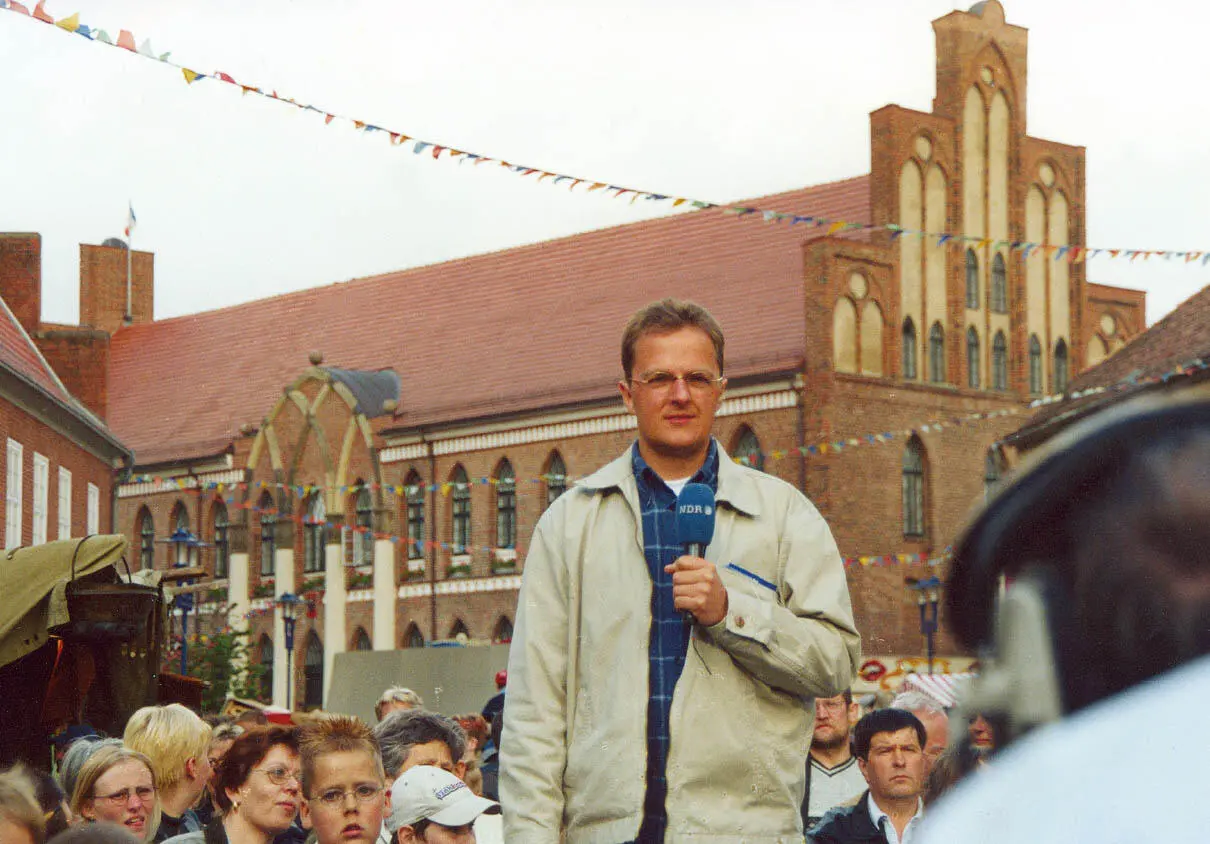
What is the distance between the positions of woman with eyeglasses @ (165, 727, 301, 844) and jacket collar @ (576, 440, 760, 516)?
10.2ft

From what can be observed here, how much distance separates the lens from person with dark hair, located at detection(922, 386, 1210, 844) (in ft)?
3.10

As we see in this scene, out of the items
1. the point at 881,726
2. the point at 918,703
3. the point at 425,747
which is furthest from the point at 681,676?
the point at 918,703

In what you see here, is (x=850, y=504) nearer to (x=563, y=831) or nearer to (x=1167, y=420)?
(x=563, y=831)

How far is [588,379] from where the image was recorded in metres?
47.4

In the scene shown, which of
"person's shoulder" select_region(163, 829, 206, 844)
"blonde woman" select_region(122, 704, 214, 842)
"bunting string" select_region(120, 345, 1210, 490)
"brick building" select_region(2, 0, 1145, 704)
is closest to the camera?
"person's shoulder" select_region(163, 829, 206, 844)

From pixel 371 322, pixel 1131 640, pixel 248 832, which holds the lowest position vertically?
pixel 248 832

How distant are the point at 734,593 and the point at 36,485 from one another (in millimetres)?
30851

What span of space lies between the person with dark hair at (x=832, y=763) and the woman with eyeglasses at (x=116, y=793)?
2430 millimetres

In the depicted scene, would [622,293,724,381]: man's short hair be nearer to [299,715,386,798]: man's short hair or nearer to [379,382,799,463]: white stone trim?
[299,715,386,798]: man's short hair

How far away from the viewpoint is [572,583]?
362cm

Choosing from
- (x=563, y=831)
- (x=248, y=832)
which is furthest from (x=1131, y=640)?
(x=248, y=832)

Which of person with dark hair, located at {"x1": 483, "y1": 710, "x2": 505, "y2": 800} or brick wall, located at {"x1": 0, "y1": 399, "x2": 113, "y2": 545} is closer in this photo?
person with dark hair, located at {"x1": 483, "y1": 710, "x2": 505, "y2": 800}

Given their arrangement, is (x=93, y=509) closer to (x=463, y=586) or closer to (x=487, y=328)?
→ (x=463, y=586)

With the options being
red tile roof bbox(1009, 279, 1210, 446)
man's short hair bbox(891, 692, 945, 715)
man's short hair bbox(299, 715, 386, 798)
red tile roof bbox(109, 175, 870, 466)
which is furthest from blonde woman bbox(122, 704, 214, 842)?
red tile roof bbox(109, 175, 870, 466)
